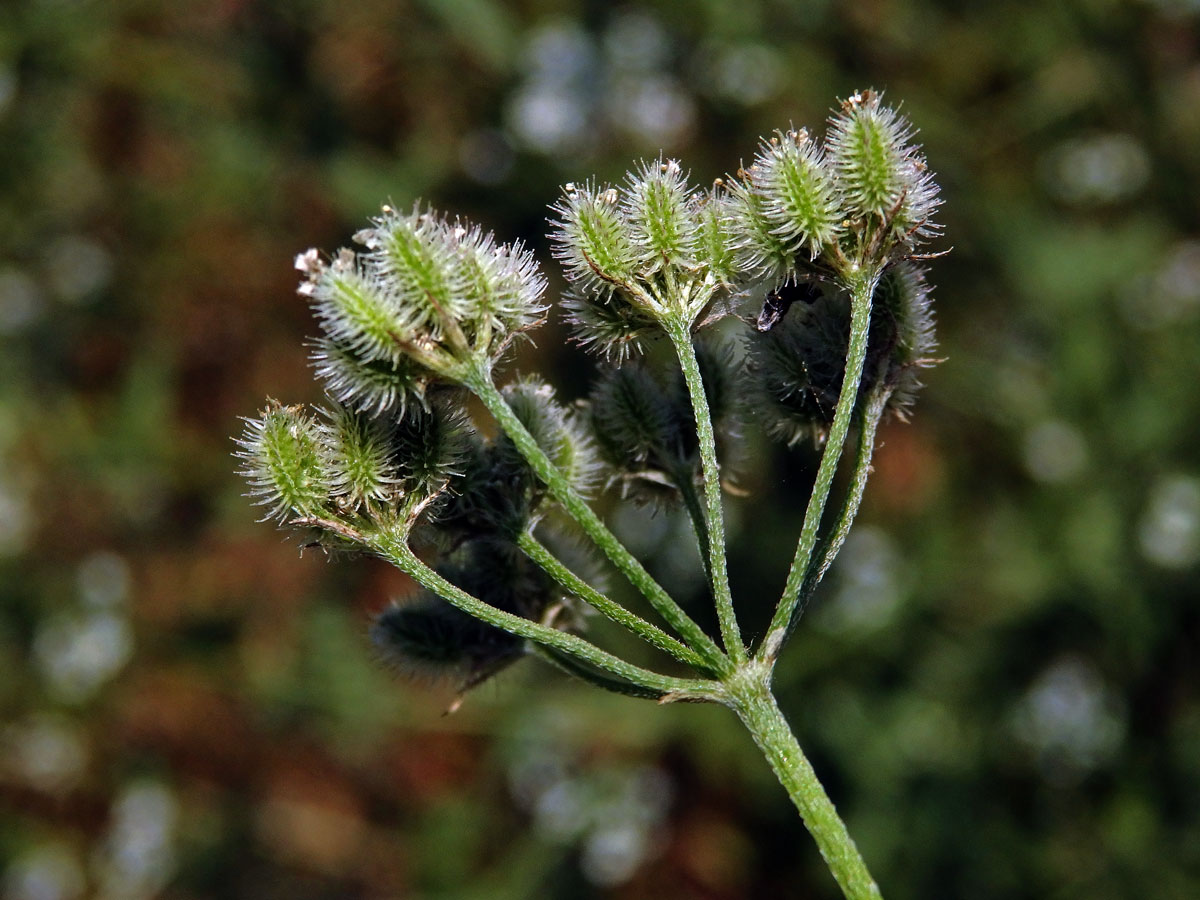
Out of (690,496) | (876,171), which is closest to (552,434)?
(690,496)

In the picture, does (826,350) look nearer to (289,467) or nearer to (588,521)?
(588,521)

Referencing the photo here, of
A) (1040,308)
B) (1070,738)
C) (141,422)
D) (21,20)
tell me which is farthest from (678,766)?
(21,20)

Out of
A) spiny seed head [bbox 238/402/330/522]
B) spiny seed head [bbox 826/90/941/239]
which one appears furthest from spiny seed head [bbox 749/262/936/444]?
spiny seed head [bbox 238/402/330/522]

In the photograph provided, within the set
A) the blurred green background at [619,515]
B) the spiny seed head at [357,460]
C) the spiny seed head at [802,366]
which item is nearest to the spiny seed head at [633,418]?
the spiny seed head at [802,366]

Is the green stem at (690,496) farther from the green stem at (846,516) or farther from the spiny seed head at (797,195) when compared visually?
the spiny seed head at (797,195)

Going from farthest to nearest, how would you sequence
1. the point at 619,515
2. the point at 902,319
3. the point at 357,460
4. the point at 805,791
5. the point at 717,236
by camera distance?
1. the point at 619,515
2. the point at 902,319
3. the point at 717,236
4. the point at 357,460
5. the point at 805,791
